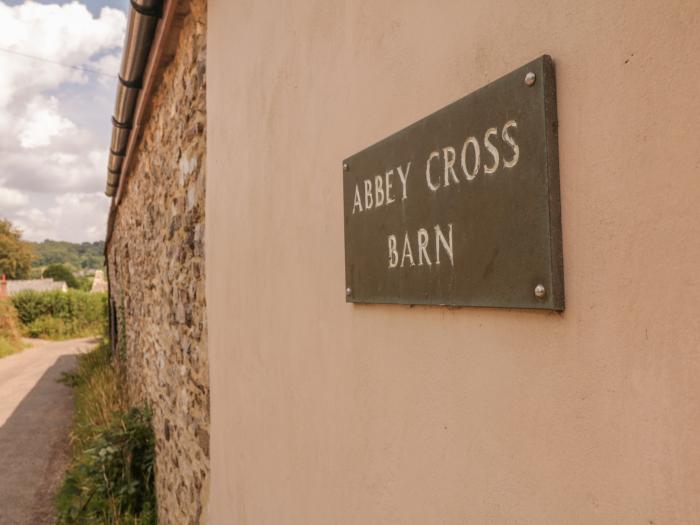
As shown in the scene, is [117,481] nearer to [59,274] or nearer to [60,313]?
[60,313]

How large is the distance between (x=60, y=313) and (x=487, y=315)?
27509mm

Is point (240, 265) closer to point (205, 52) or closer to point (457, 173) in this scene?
point (205, 52)

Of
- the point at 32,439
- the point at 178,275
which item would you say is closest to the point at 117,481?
the point at 178,275

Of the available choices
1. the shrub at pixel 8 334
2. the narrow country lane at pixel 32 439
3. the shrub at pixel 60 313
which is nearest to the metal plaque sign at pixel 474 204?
the narrow country lane at pixel 32 439

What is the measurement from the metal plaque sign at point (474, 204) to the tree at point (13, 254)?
60.3 m

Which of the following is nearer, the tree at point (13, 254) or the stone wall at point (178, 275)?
the stone wall at point (178, 275)

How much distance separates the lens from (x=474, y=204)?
935 millimetres

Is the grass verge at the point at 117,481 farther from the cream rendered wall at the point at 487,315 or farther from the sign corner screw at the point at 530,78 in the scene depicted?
the sign corner screw at the point at 530,78

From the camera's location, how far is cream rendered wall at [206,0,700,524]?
27.1 inches

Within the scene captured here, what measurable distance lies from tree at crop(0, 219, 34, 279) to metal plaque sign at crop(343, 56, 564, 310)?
2374 inches

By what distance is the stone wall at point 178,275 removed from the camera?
3.01 meters

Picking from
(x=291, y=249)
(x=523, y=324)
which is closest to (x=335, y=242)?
(x=291, y=249)

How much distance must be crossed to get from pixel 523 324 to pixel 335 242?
2.31ft

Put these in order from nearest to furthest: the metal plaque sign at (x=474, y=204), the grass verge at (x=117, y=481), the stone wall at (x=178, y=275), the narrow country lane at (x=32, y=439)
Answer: the metal plaque sign at (x=474, y=204)
the stone wall at (x=178, y=275)
the grass verge at (x=117, y=481)
the narrow country lane at (x=32, y=439)
